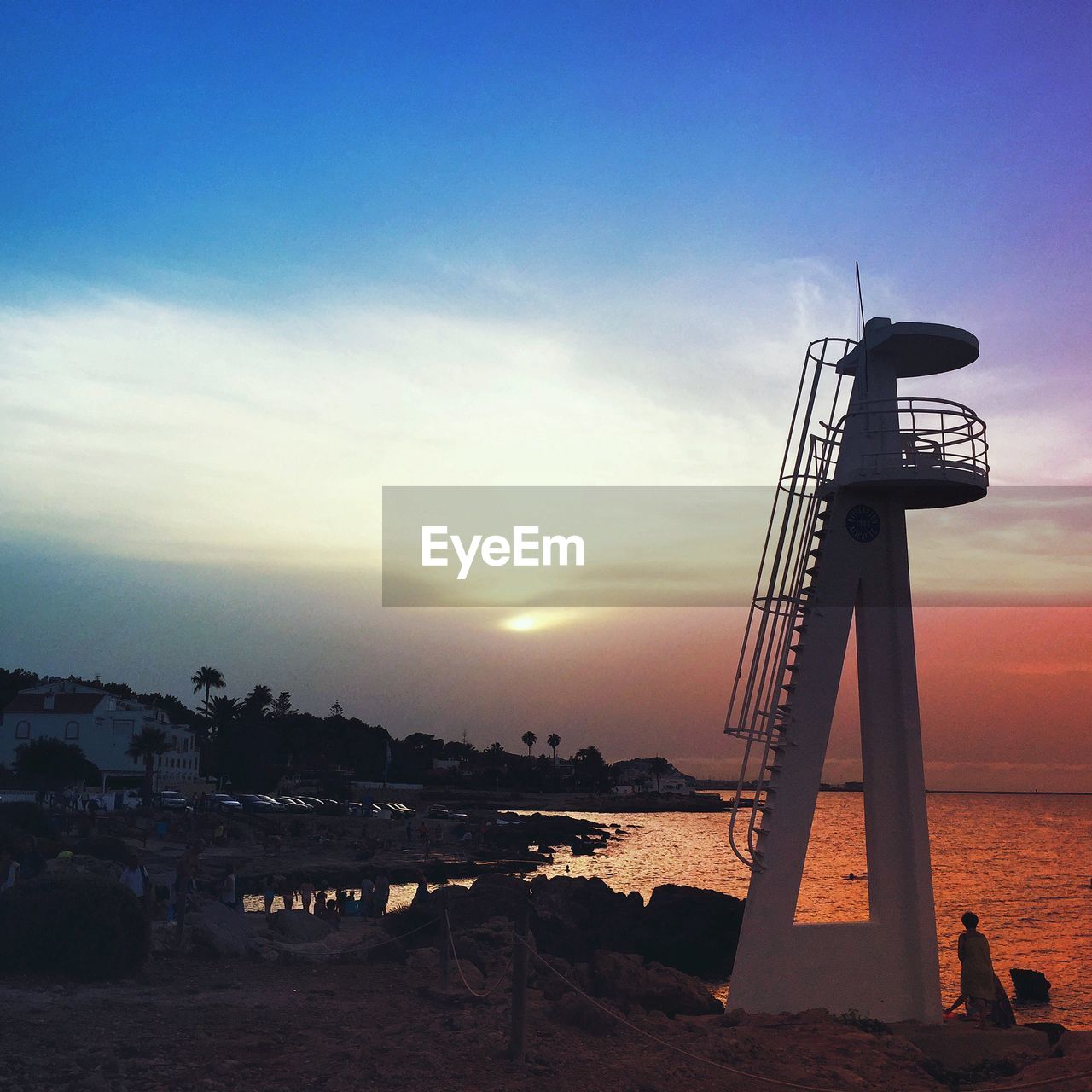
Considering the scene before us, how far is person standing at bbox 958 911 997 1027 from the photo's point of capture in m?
12.3

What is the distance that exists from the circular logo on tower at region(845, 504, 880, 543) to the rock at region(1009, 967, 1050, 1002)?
1847 cm

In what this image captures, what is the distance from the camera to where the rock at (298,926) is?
18391mm

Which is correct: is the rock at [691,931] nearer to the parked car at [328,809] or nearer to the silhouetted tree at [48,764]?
the silhouetted tree at [48,764]

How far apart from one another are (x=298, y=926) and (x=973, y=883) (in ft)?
197

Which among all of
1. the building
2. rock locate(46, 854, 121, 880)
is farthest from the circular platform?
the building

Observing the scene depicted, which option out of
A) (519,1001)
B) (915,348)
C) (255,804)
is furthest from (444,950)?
(255,804)

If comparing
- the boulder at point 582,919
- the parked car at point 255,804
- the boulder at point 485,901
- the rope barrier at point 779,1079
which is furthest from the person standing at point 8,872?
the parked car at point 255,804

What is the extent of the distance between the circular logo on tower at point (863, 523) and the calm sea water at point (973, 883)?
48.4 ft

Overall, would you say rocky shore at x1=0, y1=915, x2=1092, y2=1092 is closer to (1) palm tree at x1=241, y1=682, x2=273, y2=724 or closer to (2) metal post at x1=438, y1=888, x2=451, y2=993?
(2) metal post at x1=438, y1=888, x2=451, y2=993

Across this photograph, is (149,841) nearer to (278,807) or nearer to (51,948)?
(278,807)

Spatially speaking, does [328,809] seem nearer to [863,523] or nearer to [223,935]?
[223,935]

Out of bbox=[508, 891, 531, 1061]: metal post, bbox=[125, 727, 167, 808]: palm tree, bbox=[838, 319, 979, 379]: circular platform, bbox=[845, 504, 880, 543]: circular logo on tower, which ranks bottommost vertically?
bbox=[125, 727, 167, 808]: palm tree

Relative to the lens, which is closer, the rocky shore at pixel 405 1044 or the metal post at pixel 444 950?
the rocky shore at pixel 405 1044

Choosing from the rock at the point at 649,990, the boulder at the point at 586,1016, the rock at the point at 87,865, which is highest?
the boulder at the point at 586,1016
